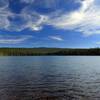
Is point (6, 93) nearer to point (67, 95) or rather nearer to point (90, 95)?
point (67, 95)

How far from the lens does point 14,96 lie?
76.6ft

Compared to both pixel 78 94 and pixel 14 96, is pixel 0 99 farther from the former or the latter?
pixel 78 94

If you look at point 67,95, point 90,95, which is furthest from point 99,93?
point 67,95

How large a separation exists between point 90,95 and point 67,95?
2.72m

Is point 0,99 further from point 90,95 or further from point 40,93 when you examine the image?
point 90,95

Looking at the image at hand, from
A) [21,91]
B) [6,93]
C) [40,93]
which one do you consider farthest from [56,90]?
[6,93]

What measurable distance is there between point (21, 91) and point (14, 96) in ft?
8.89

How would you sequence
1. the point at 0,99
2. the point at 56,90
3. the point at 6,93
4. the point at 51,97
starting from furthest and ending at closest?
the point at 56,90
the point at 6,93
the point at 51,97
the point at 0,99

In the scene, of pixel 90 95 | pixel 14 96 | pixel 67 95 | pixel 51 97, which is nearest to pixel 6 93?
pixel 14 96

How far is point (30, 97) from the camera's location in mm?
22750

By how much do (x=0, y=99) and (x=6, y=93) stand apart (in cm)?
314

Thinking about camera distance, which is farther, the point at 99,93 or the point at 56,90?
the point at 56,90

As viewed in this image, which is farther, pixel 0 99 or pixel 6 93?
pixel 6 93

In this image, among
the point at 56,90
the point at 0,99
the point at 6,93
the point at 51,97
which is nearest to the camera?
the point at 0,99
